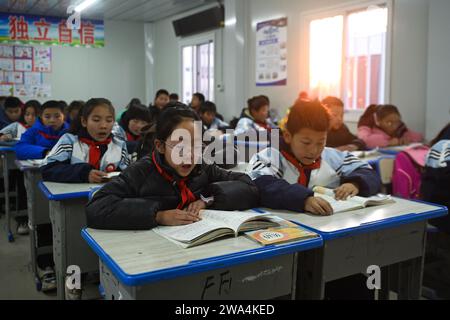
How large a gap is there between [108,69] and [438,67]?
23.6ft

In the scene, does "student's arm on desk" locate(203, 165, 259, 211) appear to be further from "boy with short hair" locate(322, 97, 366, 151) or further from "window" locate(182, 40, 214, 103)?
"window" locate(182, 40, 214, 103)

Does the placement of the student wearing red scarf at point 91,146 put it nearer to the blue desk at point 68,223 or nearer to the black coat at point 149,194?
the blue desk at point 68,223

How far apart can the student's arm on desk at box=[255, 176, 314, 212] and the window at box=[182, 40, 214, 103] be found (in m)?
6.34

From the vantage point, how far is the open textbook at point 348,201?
5.60 feet

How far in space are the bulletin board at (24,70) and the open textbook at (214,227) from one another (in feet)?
27.8

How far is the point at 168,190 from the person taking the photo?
162cm

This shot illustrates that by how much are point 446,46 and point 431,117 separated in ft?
2.19

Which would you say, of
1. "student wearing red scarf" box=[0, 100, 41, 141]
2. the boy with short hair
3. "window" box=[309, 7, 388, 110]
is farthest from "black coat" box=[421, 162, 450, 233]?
"student wearing red scarf" box=[0, 100, 41, 141]

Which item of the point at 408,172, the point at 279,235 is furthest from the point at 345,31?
the point at 279,235

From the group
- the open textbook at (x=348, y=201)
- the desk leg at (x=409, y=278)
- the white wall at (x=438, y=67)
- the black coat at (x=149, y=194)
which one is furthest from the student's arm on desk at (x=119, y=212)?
the white wall at (x=438, y=67)

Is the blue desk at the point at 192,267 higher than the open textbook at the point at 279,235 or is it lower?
lower

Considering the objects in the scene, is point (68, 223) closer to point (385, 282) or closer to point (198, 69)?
point (385, 282)

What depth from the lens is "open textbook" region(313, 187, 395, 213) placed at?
1706 millimetres
